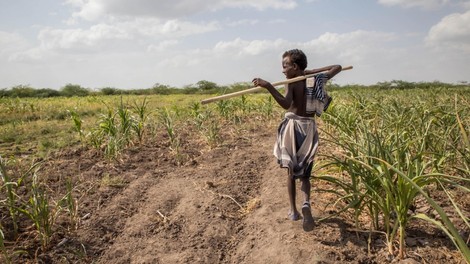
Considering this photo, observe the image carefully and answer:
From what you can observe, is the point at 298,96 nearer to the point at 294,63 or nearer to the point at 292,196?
the point at 294,63

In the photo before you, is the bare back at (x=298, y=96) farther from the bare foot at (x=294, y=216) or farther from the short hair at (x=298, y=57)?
the bare foot at (x=294, y=216)

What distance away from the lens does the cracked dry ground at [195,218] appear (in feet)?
8.33

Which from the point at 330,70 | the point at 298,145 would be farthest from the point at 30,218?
the point at 330,70

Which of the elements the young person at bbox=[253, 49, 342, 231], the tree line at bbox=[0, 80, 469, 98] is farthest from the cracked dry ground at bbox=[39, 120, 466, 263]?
the tree line at bbox=[0, 80, 469, 98]

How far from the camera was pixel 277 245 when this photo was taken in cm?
255

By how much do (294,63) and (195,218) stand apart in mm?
1566

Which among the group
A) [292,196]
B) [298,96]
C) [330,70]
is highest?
[330,70]

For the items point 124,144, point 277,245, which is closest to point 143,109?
point 124,144

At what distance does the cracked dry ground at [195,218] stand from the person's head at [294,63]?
1.12 meters

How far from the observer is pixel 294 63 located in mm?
2727

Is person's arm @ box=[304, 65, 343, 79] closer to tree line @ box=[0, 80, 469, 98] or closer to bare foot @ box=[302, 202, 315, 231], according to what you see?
bare foot @ box=[302, 202, 315, 231]

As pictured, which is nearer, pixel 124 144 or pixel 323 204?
pixel 323 204

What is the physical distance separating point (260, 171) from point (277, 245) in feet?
5.93

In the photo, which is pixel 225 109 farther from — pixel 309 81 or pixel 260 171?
pixel 309 81
